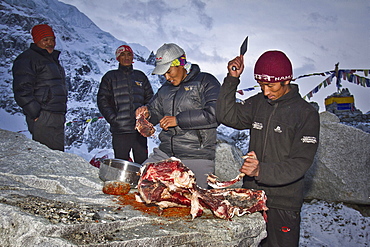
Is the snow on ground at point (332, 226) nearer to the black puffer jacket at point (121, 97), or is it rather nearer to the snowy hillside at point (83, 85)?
the snowy hillside at point (83, 85)

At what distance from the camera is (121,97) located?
570 cm

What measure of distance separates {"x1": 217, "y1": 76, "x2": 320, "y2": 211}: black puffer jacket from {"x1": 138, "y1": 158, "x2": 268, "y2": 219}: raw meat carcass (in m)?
0.20

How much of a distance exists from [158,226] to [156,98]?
2.10 meters

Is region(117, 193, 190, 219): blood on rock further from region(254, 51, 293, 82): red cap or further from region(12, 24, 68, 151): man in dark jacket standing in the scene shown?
region(12, 24, 68, 151): man in dark jacket standing

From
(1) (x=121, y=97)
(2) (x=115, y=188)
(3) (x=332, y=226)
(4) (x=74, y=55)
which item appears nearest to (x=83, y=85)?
(4) (x=74, y=55)

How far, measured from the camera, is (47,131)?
16.5 feet

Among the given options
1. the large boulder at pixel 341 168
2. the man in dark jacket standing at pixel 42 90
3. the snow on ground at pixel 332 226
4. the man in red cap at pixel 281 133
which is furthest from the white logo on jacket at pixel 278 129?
the large boulder at pixel 341 168

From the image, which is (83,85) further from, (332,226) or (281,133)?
(281,133)

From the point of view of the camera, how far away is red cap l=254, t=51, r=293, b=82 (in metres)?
2.76

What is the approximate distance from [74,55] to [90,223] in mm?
48792

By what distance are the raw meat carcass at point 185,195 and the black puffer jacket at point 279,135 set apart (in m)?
0.20

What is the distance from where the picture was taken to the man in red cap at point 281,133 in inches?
104

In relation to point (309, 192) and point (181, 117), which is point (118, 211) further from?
point (309, 192)

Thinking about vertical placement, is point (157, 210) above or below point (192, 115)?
below
